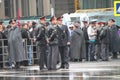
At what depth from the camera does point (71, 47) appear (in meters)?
23.2

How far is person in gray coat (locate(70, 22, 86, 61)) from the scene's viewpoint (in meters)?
23.1

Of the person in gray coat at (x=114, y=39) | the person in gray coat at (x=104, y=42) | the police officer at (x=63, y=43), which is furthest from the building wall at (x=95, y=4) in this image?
the police officer at (x=63, y=43)

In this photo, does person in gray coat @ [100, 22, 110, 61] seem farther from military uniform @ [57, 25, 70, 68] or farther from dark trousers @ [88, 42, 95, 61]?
military uniform @ [57, 25, 70, 68]

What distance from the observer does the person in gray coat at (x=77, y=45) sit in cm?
2310

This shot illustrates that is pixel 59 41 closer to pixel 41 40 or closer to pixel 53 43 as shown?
pixel 53 43

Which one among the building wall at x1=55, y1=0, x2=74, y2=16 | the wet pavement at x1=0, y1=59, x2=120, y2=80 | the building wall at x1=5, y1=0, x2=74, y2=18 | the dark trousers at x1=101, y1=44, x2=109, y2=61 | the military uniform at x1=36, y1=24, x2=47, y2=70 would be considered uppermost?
the building wall at x1=5, y1=0, x2=74, y2=18

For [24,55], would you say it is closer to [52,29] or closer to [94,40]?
[52,29]

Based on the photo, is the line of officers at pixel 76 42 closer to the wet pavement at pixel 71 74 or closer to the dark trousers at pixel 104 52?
the dark trousers at pixel 104 52

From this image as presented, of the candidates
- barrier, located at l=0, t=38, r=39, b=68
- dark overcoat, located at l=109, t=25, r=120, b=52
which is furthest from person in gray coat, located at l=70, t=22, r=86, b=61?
dark overcoat, located at l=109, t=25, r=120, b=52

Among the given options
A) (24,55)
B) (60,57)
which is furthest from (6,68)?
(60,57)

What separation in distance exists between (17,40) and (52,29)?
210cm

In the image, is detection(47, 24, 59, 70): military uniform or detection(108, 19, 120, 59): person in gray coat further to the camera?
detection(108, 19, 120, 59): person in gray coat

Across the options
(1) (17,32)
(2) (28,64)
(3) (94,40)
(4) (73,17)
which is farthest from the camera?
(4) (73,17)

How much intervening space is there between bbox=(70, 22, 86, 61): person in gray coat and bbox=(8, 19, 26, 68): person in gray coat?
10.5 ft
